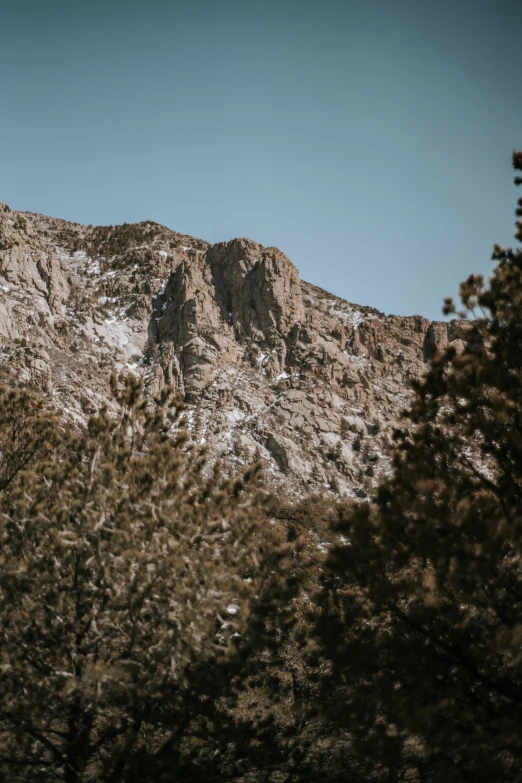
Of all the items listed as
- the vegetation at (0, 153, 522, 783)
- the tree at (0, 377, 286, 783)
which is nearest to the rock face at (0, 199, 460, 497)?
the tree at (0, 377, 286, 783)

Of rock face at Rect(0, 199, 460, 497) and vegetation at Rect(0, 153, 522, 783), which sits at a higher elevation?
rock face at Rect(0, 199, 460, 497)

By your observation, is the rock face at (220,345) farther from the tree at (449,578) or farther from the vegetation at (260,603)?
the tree at (449,578)

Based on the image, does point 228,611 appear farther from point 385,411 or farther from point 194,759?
point 385,411

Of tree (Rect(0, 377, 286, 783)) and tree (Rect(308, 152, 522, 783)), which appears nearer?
tree (Rect(308, 152, 522, 783))

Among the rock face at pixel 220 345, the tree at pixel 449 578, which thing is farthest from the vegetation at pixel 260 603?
the rock face at pixel 220 345

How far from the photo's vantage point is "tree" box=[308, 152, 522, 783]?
183 inches

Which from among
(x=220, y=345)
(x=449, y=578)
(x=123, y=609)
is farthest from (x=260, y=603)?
(x=220, y=345)

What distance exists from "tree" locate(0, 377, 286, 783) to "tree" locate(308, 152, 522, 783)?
1.52 metres

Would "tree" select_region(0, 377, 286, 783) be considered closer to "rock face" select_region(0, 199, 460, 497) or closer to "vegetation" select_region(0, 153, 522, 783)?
"vegetation" select_region(0, 153, 522, 783)

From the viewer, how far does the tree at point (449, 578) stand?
4648 mm

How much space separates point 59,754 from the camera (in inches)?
260

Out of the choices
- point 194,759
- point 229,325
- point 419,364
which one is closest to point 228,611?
point 194,759

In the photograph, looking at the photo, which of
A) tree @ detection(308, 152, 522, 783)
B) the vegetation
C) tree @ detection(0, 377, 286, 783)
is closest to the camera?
tree @ detection(308, 152, 522, 783)

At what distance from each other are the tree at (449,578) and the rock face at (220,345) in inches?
2194
